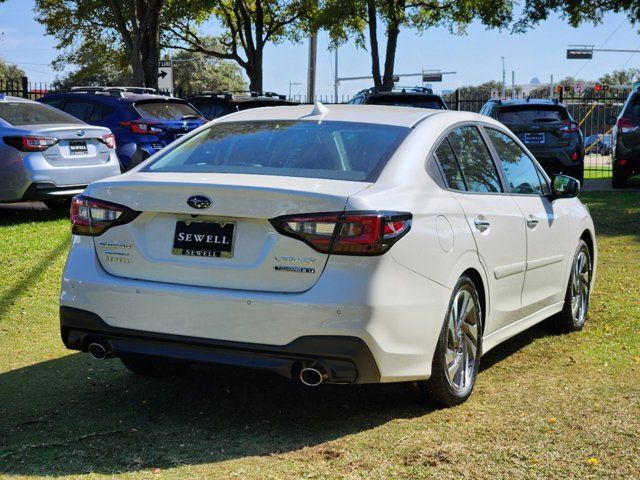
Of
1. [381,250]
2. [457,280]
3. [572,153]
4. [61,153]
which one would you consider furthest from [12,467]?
[572,153]

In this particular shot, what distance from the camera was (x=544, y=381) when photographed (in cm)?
586

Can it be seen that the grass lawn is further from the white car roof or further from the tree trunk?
the tree trunk

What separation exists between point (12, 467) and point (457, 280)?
7.60ft

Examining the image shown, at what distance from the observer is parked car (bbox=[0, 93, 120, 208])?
12.4 metres

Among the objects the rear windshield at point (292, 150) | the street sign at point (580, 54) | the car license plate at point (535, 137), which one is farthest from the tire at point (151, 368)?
the street sign at point (580, 54)

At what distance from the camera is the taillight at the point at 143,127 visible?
15.1 metres

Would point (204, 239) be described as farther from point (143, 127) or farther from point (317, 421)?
point (143, 127)

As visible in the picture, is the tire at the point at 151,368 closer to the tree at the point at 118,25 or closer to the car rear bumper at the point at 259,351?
the car rear bumper at the point at 259,351

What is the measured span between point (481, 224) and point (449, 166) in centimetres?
36

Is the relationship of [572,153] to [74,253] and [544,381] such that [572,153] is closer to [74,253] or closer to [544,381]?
[544,381]

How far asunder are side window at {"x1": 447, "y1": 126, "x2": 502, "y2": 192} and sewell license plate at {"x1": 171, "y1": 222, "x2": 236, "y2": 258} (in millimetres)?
1589

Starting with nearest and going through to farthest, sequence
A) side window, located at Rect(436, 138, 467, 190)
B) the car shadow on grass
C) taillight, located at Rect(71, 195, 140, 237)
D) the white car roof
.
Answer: the car shadow on grass, taillight, located at Rect(71, 195, 140, 237), side window, located at Rect(436, 138, 467, 190), the white car roof

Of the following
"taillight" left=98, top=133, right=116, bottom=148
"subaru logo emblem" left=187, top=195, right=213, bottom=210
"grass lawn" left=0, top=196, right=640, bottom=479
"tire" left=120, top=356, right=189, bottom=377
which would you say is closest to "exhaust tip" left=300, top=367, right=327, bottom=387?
"grass lawn" left=0, top=196, right=640, bottom=479

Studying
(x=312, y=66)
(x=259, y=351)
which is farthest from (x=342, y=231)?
(x=312, y=66)
